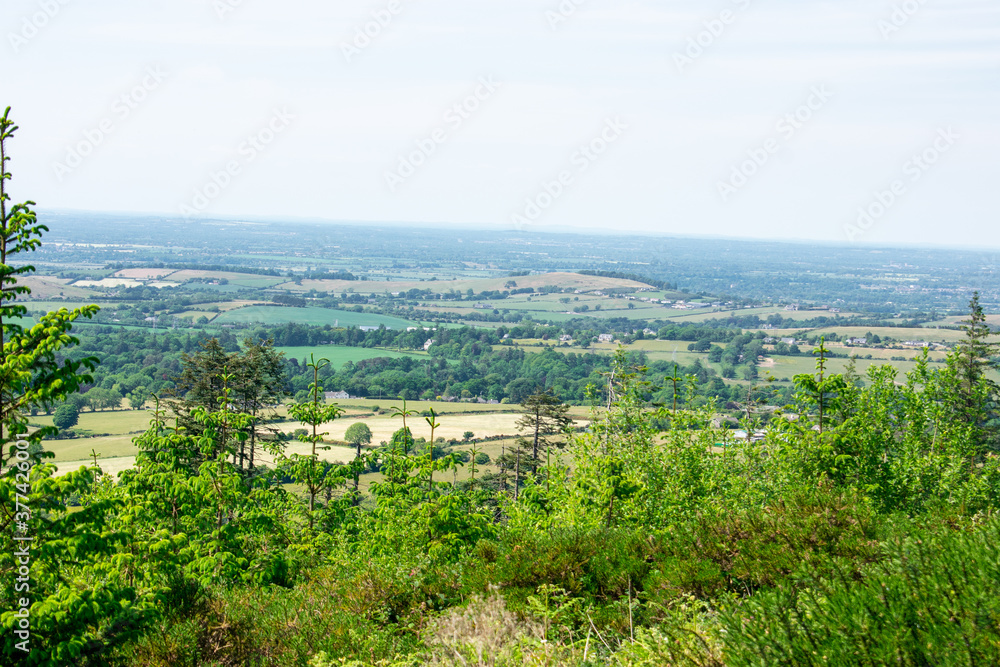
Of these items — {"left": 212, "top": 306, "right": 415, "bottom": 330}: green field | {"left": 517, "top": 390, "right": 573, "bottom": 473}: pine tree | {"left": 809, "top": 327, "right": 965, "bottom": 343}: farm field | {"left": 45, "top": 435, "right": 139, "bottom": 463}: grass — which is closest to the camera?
{"left": 517, "top": 390, "right": 573, "bottom": 473}: pine tree

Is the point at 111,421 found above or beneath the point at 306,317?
above

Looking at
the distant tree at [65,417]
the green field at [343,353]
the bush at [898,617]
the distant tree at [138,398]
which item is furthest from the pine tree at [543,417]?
the green field at [343,353]

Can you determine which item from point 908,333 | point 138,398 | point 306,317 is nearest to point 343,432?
point 138,398

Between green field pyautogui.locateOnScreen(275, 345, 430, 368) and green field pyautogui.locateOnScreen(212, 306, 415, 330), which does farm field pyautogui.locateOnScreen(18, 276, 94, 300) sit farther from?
green field pyautogui.locateOnScreen(275, 345, 430, 368)

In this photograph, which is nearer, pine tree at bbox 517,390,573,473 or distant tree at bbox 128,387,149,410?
pine tree at bbox 517,390,573,473

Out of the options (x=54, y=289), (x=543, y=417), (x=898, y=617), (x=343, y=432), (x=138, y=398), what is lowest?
(x=138, y=398)

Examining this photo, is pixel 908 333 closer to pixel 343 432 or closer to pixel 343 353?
pixel 343 353

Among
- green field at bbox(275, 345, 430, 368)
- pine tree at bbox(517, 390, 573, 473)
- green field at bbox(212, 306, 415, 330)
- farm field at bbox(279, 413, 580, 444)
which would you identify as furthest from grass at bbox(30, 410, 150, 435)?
green field at bbox(212, 306, 415, 330)

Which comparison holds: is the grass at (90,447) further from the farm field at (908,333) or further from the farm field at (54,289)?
the farm field at (908,333)

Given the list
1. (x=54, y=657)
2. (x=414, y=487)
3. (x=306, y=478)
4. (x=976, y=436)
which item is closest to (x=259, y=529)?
(x=306, y=478)
